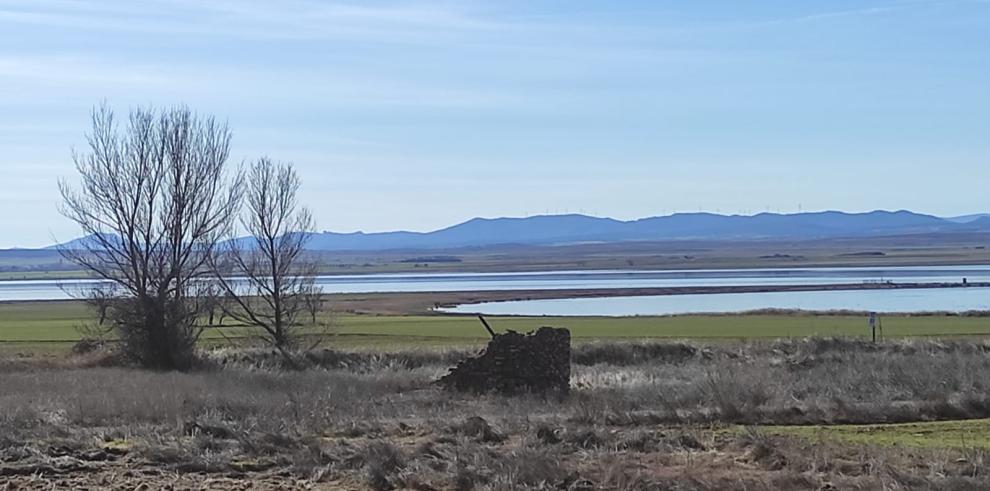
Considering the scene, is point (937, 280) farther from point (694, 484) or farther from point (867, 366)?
point (694, 484)

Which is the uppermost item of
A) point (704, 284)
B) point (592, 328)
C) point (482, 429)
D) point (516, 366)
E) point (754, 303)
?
point (482, 429)

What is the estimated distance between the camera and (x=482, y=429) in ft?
53.2

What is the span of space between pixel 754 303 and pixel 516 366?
151ft

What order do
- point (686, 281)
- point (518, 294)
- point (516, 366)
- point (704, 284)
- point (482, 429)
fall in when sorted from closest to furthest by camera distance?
point (482, 429), point (516, 366), point (518, 294), point (704, 284), point (686, 281)

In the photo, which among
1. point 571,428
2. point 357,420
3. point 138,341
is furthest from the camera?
point 138,341

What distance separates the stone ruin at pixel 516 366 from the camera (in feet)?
96.3

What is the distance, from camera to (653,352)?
39719mm

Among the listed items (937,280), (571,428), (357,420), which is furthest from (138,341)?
(937,280)

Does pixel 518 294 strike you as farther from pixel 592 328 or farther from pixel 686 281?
pixel 592 328

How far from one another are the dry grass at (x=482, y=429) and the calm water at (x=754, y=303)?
111ft

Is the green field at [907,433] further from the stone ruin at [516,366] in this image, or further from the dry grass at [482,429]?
the stone ruin at [516,366]

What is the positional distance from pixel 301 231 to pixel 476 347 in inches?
415

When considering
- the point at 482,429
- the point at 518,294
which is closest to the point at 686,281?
the point at 518,294

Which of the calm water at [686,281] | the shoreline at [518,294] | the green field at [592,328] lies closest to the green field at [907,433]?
the green field at [592,328]
